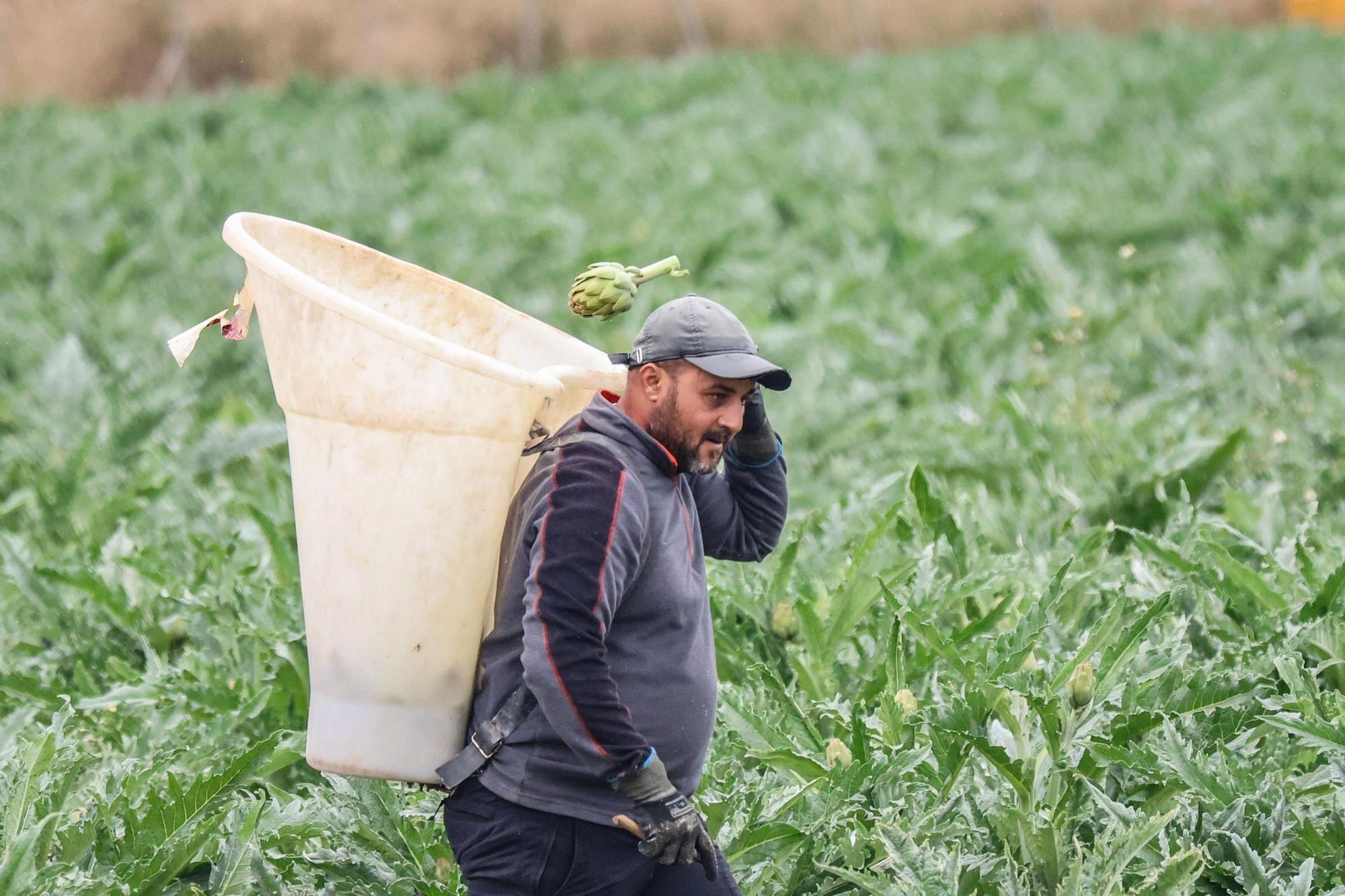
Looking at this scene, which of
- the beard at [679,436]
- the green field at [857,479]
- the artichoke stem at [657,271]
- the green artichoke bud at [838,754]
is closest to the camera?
the beard at [679,436]

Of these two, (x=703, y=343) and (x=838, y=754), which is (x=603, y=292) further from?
(x=838, y=754)

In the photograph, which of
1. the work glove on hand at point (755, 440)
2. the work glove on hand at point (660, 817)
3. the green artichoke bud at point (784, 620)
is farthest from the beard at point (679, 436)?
the green artichoke bud at point (784, 620)

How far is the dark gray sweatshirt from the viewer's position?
2717 mm

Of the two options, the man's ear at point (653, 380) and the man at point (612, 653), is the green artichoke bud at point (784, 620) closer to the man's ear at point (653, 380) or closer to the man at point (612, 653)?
the man at point (612, 653)

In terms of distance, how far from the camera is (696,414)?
2.92 metres

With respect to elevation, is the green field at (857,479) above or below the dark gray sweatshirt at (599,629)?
below

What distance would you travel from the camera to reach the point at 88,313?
29.5 feet

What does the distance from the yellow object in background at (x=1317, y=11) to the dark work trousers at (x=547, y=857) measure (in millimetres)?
23878

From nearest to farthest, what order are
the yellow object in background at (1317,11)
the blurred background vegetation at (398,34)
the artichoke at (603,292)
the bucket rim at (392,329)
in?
1. the bucket rim at (392,329)
2. the artichoke at (603,292)
3. the blurred background vegetation at (398,34)
4. the yellow object in background at (1317,11)

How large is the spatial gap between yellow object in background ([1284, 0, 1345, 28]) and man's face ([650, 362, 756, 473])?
23.6 metres

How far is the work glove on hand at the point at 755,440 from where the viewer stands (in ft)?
10.7

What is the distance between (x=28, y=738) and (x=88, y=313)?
5062mm

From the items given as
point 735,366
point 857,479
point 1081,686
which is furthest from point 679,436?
point 857,479

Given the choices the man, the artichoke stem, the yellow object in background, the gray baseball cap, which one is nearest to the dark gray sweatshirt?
the man
